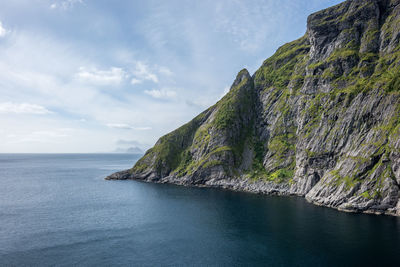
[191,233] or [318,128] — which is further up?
[318,128]

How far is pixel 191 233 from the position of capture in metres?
72.5

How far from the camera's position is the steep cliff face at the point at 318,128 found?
3595 inches

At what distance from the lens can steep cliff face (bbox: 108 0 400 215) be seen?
9131cm

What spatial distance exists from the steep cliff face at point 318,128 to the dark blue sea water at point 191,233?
15601 mm

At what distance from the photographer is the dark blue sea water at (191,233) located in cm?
5519

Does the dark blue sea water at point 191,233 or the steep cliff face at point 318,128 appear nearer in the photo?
the dark blue sea water at point 191,233

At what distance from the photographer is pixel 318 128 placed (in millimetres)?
123750

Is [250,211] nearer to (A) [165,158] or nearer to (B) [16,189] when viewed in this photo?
(A) [165,158]

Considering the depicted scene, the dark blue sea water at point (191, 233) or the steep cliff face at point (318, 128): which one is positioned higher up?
the steep cliff face at point (318, 128)

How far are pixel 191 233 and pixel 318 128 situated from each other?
287 ft

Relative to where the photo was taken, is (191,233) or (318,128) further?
(318,128)

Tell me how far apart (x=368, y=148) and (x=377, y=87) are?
29479mm

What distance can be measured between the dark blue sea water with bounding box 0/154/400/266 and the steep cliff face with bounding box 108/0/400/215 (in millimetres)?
15601

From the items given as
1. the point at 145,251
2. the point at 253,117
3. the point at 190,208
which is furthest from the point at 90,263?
the point at 253,117
